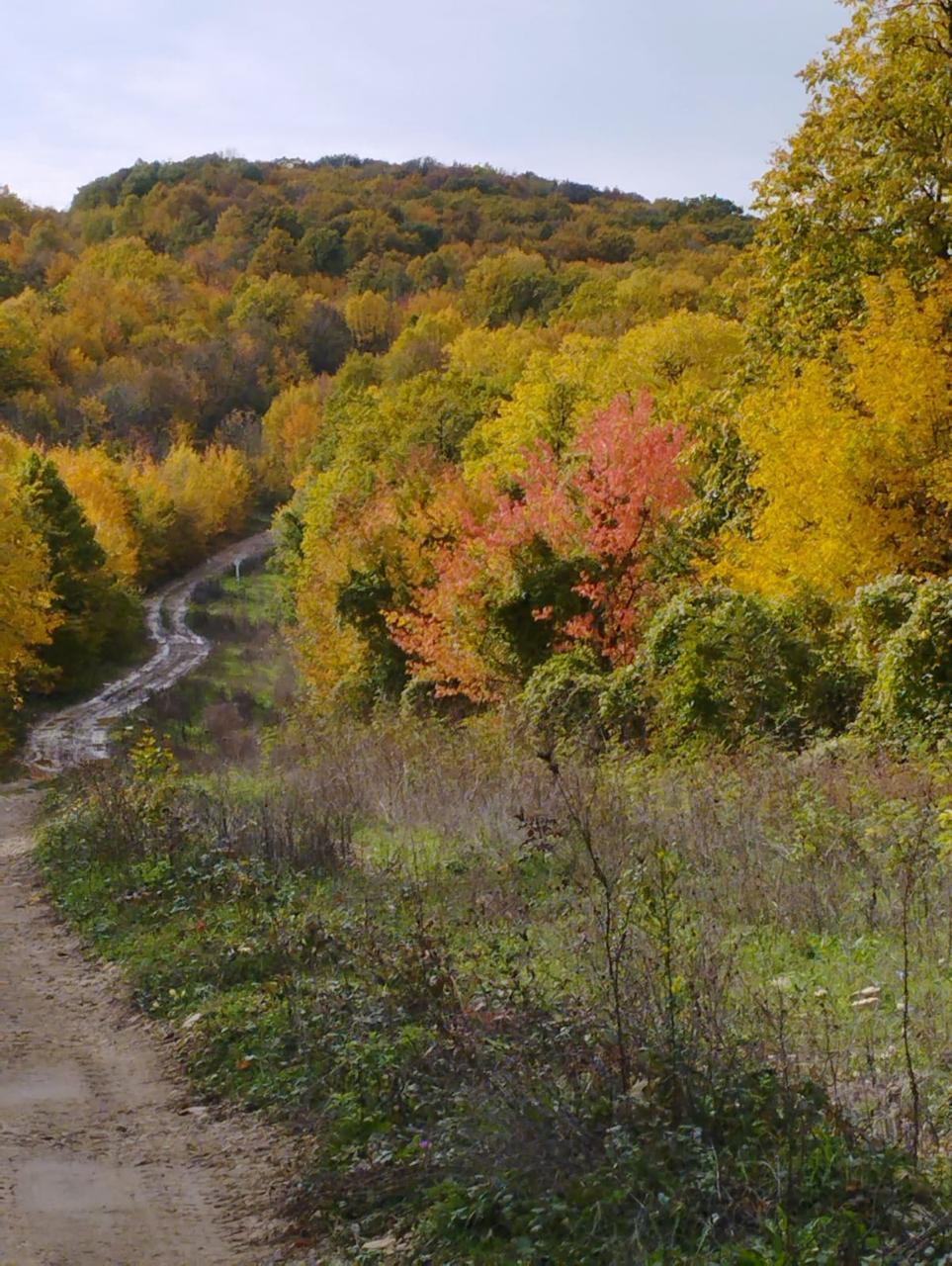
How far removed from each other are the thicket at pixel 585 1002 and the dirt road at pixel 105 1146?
0.27 metres

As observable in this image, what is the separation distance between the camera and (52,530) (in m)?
53.8

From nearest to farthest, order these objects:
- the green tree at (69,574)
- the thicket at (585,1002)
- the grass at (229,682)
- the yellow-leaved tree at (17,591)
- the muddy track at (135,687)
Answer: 1. the thicket at (585,1002)
2. the yellow-leaved tree at (17,591)
3. the grass at (229,682)
4. the muddy track at (135,687)
5. the green tree at (69,574)

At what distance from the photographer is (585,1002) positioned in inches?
269

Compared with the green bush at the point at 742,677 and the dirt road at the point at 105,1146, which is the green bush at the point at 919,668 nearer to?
the green bush at the point at 742,677

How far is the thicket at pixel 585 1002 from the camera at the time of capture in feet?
16.0

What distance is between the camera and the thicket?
488 cm

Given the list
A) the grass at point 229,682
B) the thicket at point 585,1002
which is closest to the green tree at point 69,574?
the grass at point 229,682

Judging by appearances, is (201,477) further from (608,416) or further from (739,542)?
(739,542)

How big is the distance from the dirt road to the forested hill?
297 ft

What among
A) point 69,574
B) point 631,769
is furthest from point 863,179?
point 69,574

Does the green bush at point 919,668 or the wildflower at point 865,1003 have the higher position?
the green bush at point 919,668

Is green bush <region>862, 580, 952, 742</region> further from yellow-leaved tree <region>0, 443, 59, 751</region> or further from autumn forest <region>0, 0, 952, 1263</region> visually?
yellow-leaved tree <region>0, 443, 59, 751</region>

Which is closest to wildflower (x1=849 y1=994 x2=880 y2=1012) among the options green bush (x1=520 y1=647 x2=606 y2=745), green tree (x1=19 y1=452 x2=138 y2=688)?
green bush (x1=520 y1=647 x2=606 y2=745)

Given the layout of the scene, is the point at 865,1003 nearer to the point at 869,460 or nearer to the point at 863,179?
the point at 869,460
